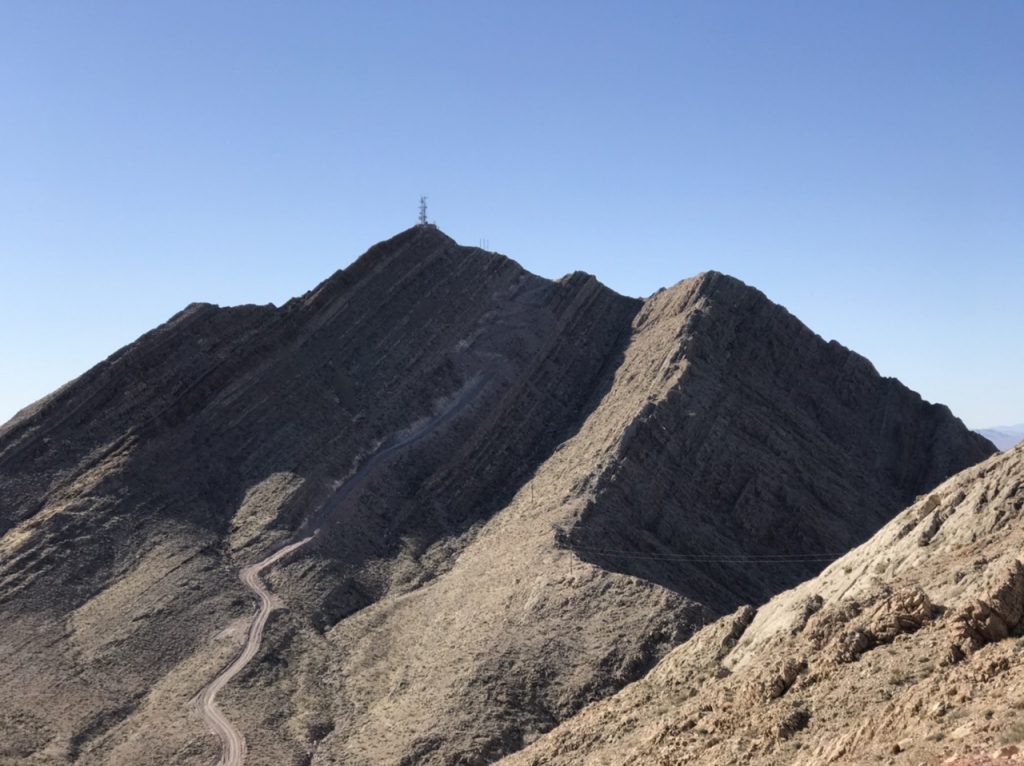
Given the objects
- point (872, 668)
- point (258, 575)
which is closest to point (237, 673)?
point (258, 575)

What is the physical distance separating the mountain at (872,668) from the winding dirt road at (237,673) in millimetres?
15263

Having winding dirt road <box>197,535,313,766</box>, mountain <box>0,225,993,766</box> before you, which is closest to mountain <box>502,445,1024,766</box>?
mountain <box>0,225,993,766</box>

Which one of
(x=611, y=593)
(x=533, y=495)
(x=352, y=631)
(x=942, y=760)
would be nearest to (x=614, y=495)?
(x=533, y=495)

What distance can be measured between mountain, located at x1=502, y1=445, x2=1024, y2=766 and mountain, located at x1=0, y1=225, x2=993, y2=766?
11260 mm

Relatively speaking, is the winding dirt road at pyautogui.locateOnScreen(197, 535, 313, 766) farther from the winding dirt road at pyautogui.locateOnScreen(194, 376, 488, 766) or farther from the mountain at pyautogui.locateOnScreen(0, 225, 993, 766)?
the mountain at pyautogui.locateOnScreen(0, 225, 993, 766)

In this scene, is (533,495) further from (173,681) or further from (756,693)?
(756,693)

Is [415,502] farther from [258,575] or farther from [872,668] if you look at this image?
[872,668]

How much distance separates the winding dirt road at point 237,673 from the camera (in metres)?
45.2

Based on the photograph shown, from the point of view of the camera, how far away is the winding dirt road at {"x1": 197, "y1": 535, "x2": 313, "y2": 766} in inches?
1779

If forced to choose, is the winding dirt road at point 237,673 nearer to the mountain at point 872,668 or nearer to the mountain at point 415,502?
the mountain at point 415,502

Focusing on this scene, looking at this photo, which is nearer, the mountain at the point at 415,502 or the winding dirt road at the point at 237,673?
the winding dirt road at the point at 237,673

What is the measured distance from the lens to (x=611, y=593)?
48.3 metres

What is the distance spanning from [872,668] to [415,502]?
136 ft

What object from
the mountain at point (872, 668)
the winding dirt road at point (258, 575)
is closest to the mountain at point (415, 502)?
the winding dirt road at point (258, 575)
